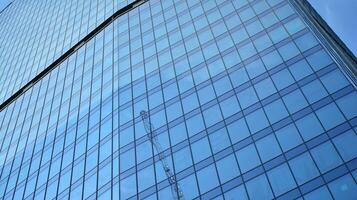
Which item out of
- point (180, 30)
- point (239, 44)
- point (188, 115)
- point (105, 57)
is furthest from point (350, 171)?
point (105, 57)

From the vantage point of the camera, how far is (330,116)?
35.7m

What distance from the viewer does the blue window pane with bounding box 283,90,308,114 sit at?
37.7 meters

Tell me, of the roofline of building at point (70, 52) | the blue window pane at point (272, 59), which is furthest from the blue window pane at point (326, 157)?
the roofline of building at point (70, 52)

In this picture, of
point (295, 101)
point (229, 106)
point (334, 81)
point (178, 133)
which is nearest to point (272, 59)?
point (229, 106)

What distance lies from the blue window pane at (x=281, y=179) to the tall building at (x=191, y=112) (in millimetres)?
84

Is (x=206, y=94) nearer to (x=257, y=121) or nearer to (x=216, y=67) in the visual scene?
(x=216, y=67)

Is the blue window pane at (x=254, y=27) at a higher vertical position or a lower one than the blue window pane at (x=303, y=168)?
higher

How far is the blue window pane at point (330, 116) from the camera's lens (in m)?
35.0

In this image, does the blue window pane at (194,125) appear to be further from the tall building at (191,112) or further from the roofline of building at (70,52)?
the roofline of building at (70,52)

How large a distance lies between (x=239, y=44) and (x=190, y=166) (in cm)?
1479

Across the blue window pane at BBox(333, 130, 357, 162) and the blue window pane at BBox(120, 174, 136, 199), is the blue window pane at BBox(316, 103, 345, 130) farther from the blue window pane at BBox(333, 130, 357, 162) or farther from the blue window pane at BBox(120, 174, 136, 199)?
the blue window pane at BBox(120, 174, 136, 199)

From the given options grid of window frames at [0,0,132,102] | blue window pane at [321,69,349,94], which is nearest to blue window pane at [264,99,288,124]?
blue window pane at [321,69,349,94]

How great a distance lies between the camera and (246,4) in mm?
53000

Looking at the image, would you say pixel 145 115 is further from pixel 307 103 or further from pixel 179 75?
pixel 307 103
